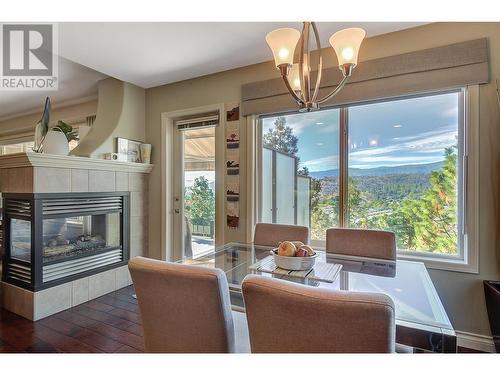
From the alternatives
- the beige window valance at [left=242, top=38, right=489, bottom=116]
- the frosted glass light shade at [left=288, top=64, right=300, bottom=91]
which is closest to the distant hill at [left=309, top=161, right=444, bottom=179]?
the beige window valance at [left=242, top=38, right=489, bottom=116]

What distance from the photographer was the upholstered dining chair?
2.04m

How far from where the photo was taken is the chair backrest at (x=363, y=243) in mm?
1748

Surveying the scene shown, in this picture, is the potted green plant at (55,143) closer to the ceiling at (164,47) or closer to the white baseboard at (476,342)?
the ceiling at (164,47)

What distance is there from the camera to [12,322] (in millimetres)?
2240

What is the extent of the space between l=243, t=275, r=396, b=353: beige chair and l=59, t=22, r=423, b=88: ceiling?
2.02 metres

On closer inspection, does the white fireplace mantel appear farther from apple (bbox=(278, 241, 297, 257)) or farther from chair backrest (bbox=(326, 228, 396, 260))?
chair backrest (bbox=(326, 228, 396, 260))

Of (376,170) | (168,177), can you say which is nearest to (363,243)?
(376,170)

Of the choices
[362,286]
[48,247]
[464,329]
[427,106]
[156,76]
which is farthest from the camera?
[156,76]

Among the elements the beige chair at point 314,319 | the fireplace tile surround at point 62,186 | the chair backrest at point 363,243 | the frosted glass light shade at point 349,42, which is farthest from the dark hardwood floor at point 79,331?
the frosted glass light shade at point 349,42
